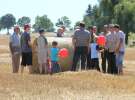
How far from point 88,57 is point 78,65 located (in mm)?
454

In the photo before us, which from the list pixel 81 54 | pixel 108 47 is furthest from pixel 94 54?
pixel 81 54

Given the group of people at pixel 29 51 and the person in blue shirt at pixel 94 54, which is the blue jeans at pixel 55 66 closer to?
the group of people at pixel 29 51

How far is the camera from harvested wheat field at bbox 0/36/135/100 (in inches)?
483

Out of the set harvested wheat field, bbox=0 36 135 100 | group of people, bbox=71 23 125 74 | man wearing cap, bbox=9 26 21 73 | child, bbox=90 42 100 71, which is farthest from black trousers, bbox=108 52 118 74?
man wearing cap, bbox=9 26 21 73

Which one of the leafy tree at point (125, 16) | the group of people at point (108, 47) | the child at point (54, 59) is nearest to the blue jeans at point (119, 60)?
the group of people at point (108, 47)

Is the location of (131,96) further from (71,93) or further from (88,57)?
(88,57)

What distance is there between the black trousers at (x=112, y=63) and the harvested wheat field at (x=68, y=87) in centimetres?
219

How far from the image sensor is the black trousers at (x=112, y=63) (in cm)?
1889

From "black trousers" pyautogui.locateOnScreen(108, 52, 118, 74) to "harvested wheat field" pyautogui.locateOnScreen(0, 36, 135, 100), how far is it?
2192mm

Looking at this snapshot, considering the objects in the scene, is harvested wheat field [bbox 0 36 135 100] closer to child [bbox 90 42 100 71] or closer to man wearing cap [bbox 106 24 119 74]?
man wearing cap [bbox 106 24 119 74]

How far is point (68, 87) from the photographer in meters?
13.8

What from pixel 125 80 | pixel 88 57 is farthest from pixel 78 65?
pixel 125 80

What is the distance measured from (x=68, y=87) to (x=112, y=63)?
5.32 m

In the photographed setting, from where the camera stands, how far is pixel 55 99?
11.8 metres
